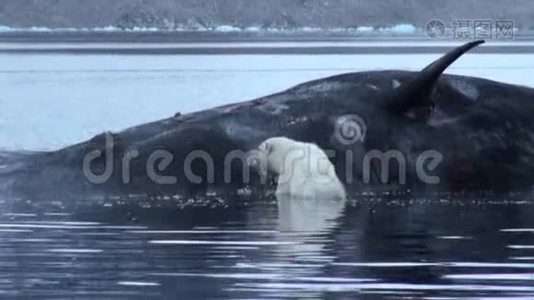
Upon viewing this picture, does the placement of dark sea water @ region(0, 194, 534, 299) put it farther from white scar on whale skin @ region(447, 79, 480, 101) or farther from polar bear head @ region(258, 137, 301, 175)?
white scar on whale skin @ region(447, 79, 480, 101)

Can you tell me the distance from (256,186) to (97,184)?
6.01ft

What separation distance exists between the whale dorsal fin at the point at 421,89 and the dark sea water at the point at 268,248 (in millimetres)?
1082

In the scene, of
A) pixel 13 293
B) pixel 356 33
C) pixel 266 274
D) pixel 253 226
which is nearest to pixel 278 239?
pixel 253 226

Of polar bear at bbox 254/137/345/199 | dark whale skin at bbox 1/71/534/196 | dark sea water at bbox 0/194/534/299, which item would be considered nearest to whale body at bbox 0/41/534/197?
dark whale skin at bbox 1/71/534/196

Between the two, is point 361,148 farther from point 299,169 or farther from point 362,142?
point 299,169

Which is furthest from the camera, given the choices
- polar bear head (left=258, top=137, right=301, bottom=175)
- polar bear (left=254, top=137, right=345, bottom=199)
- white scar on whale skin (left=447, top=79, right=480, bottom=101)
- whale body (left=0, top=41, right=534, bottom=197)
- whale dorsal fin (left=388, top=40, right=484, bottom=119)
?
white scar on whale skin (left=447, top=79, right=480, bottom=101)

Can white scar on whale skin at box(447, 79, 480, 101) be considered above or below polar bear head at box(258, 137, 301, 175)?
above

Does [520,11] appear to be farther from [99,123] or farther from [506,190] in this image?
[506,190]

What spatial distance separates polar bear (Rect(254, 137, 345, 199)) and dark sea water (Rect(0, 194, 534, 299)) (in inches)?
9.0

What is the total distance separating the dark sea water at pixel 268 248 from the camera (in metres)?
17.0

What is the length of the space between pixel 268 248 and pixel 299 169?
14.9 ft

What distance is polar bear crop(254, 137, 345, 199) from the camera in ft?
78.9

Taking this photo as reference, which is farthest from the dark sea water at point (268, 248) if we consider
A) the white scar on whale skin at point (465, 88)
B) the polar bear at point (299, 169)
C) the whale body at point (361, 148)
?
the white scar on whale skin at point (465, 88)

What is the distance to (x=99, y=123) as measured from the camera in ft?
146
